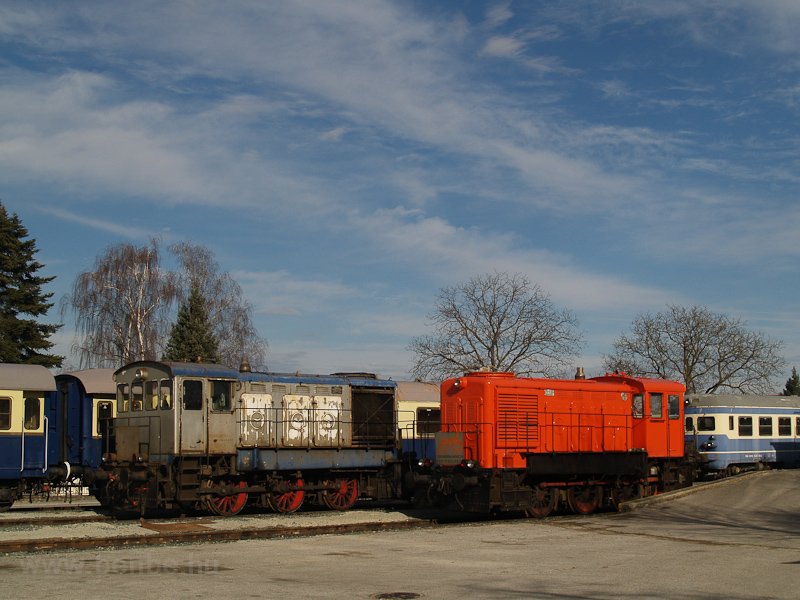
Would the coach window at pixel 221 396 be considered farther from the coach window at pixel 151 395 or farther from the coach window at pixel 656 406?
the coach window at pixel 656 406

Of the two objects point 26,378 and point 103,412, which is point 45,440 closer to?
point 26,378

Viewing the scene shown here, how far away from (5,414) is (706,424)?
81.8 feet

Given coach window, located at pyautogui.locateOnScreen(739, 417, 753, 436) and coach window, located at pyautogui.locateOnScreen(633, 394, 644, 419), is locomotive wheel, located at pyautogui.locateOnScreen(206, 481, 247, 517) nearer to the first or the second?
coach window, located at pyautogui.locateOnScreen(633, 394, 644, 419)

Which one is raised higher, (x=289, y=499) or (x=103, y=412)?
(x=103, y=412)

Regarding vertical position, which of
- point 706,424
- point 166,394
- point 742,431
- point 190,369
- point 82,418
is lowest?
point 742,431

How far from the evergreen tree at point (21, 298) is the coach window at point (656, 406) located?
2903 centimetres

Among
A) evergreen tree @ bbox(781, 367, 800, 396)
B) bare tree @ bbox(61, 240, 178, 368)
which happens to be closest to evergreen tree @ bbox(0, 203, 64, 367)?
bare tree @ bbox(61, 240, 178, 368)

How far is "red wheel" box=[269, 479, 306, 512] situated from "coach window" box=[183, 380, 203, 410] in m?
3.07

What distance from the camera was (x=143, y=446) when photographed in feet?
67.1

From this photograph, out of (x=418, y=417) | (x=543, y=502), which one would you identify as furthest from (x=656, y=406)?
(x=418, y=417)

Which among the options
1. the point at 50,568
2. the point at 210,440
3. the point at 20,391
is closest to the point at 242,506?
the point at 210,440

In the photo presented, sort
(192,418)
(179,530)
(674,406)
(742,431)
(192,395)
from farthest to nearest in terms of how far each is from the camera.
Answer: (742,431) < (674,406) < (192,395) < (192,418) < (179,530)

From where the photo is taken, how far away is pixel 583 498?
21875mm

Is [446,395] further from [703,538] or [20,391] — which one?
[20,391]
